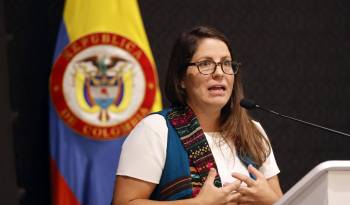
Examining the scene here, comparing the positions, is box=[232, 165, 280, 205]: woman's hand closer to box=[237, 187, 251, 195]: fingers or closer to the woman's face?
box=[237, 187, 251, 195]: fingers

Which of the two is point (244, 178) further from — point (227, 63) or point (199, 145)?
point (227, 63)

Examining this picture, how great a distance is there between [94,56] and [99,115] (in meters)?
0.32

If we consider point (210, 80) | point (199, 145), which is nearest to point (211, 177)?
point (199, 145)

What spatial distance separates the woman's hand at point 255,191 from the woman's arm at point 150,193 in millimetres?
23

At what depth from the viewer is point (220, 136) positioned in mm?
2125

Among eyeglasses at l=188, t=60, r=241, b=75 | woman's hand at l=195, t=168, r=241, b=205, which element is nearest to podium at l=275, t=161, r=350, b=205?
woman's hand at l=195, t=168, r=241, b=205

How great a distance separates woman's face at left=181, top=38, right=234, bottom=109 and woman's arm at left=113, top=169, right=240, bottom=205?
28 cm

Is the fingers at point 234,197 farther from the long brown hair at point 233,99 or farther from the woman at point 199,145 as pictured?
the long brown hair at point 233,99

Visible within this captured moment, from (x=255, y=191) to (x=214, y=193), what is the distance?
141 mm

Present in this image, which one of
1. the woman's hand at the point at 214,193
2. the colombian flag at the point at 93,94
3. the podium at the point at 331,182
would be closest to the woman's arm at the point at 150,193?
the woman's hand at the point at 214,193

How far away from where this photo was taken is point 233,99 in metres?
2.20

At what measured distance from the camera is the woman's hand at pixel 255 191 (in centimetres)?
191

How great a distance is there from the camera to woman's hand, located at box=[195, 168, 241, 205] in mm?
1853

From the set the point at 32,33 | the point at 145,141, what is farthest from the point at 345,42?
the point at 145,141
